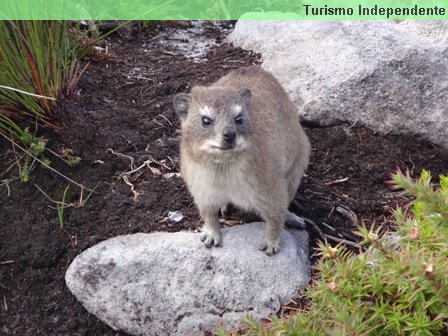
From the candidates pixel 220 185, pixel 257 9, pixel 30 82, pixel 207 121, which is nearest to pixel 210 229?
pixel 220 185

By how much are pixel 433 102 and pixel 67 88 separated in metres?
3.78

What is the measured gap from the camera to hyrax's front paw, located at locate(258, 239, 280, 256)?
174 inches

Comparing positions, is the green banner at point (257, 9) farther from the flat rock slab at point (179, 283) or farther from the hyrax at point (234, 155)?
the flat rock slab at point (179, 283)

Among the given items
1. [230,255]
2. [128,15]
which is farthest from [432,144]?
[128,15]

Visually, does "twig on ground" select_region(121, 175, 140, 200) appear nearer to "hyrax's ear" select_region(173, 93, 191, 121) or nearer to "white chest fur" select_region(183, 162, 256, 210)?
"white chest fur" select_region(183, 162, 256, 210)

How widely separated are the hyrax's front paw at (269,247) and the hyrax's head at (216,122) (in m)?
0.82

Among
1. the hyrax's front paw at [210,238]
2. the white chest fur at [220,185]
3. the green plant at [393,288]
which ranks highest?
the green plant at [393,288]

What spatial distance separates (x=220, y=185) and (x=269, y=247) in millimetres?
635

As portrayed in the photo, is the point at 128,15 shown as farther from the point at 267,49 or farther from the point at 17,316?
the point at 17,316

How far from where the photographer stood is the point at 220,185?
4246 mm

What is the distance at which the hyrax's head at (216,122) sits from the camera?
13.0 feet

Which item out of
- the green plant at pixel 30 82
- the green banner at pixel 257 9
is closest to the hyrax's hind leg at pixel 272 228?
the green plant at pixel 30 82

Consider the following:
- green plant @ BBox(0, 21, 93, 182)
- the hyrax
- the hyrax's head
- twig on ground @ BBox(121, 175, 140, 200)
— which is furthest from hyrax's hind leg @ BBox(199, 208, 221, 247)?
green plant @ BBox(0, 21, 93, 182)

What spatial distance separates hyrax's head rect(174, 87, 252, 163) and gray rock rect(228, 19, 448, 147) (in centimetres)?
213
